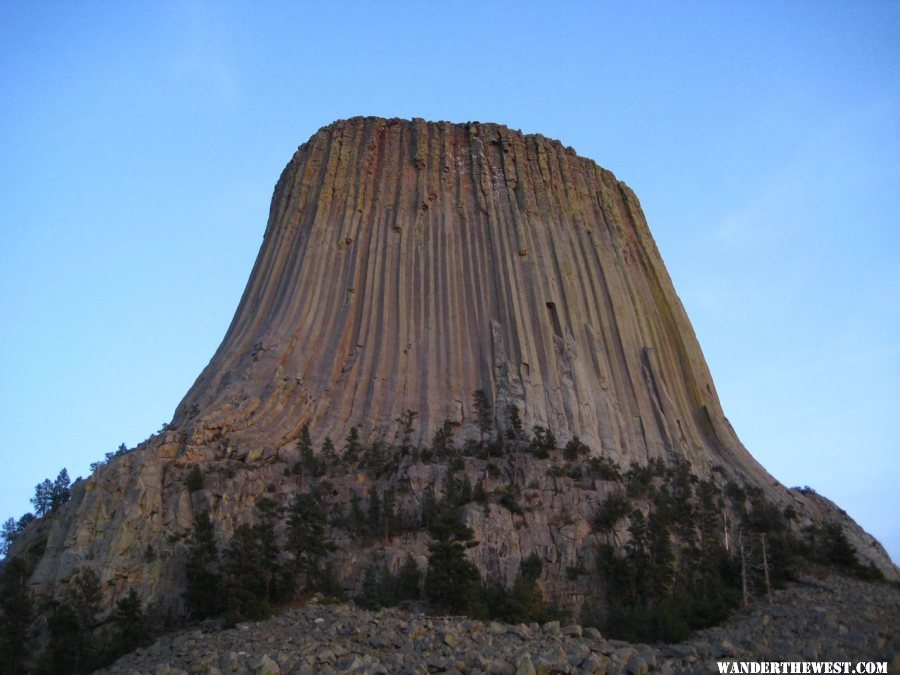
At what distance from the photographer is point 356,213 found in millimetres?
41688

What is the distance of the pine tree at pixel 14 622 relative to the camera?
2247 cm

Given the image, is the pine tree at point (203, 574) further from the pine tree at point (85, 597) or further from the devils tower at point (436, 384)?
the pine tree at point (85, 597)

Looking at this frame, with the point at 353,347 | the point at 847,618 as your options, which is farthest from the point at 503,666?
the point at 353,347

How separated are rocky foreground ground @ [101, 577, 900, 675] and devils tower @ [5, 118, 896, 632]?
477 centimetres

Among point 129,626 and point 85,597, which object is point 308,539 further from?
point 85,597

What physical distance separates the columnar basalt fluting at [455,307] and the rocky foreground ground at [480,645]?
11427 millimetres

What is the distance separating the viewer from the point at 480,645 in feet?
61.4

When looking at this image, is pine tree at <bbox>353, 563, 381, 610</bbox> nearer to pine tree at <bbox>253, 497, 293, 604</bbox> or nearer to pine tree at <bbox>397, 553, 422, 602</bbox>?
pine tree at <bbox>397, 553, 422, 602</bbox>

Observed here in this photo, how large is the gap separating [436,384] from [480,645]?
1790 centimetres

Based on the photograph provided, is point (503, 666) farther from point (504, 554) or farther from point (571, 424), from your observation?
point (571, 424)

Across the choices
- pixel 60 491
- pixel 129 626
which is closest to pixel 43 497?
pixel 60 491

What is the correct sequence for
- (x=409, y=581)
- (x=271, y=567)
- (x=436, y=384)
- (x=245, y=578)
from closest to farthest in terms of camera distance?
(x=245, y=578)
(x=271, y=567)
(x=409, y=581)
(x=436, y=384)

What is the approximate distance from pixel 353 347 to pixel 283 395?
13.6 feet

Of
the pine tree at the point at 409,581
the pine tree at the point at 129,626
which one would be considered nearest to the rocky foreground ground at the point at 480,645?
the pine tree at the point at 129,626
